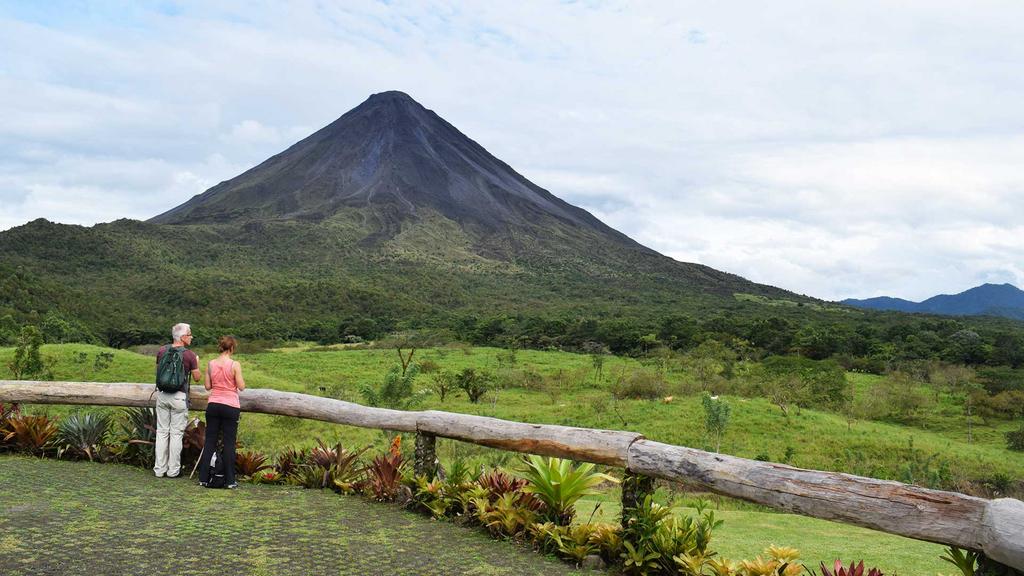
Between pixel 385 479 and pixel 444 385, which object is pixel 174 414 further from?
pixel 444 385

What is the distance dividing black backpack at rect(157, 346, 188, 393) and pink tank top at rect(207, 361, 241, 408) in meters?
0.41

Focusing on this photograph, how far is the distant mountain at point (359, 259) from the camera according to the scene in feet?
230

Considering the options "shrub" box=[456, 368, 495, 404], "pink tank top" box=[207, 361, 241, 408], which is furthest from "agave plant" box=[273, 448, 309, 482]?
"shrub" box=[456, 368, 495, 404]

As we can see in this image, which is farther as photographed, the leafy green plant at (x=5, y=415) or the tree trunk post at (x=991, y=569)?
the leafy green plant at (x=5, y=415)

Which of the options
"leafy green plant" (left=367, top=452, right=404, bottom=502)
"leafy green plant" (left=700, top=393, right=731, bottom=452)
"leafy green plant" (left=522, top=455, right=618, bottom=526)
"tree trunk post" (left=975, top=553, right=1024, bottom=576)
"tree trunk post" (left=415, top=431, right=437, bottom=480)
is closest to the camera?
"tree trunk post" (left=975, top=553, right=1024, bottom=576)

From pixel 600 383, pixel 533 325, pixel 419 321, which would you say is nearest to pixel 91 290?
pixel 419 321

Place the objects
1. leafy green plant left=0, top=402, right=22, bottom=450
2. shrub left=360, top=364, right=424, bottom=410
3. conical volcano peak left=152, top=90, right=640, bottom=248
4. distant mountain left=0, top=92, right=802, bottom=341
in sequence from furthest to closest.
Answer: conical volcano peak left=152, top=90, right=640, bottom=248, distant mountain left=0, top=92, right=802, bottom=341, shrub left=360, top=364, right=424, bottom=410, leafy green plant left=0, top=402, right=22, bottom=450

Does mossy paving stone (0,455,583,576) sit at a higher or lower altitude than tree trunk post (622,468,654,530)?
lower

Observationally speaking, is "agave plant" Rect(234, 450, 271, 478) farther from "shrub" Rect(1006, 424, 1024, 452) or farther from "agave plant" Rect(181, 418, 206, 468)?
"shrub" Rect(1006, 424, 1024, 452)

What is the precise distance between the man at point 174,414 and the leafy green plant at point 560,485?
3.46 metres

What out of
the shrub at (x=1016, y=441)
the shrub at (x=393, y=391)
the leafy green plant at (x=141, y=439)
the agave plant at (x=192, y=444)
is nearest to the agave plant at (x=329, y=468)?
the agave plant at (x=192, y=444)

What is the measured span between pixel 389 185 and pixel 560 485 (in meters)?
153

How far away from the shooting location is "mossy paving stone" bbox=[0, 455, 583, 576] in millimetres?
4348

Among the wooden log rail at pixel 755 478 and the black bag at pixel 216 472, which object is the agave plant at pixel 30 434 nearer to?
the wooden log rail at pixel 755 478
